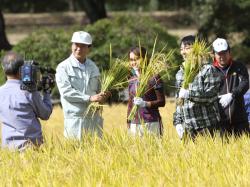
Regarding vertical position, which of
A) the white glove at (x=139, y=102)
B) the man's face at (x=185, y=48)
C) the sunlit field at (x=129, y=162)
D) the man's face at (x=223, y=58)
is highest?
the man's face at (x=185, y=48)

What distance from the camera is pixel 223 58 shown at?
7.77 metres

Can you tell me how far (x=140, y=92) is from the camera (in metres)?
7.88

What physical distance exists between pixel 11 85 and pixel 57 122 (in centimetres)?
593

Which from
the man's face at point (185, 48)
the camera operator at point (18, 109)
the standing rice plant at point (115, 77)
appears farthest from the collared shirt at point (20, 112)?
the man's face at point (185, 48)

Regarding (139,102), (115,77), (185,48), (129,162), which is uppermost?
(185,48)

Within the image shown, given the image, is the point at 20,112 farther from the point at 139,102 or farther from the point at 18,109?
the point at 139,102

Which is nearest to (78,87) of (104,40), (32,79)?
(32,79)

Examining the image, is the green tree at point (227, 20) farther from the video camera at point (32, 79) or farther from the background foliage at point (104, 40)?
the video camera at point (32, 79)

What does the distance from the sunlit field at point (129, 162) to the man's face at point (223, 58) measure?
2.83 feet

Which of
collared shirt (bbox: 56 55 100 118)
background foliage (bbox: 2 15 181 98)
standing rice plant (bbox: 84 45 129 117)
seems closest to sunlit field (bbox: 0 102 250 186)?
collared shirt (bbox: 56 55 100 118)

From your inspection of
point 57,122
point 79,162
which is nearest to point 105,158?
point 79,162

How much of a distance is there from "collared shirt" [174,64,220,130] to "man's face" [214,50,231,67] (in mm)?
226

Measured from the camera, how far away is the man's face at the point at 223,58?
7752mm

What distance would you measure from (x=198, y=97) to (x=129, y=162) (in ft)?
4.24
